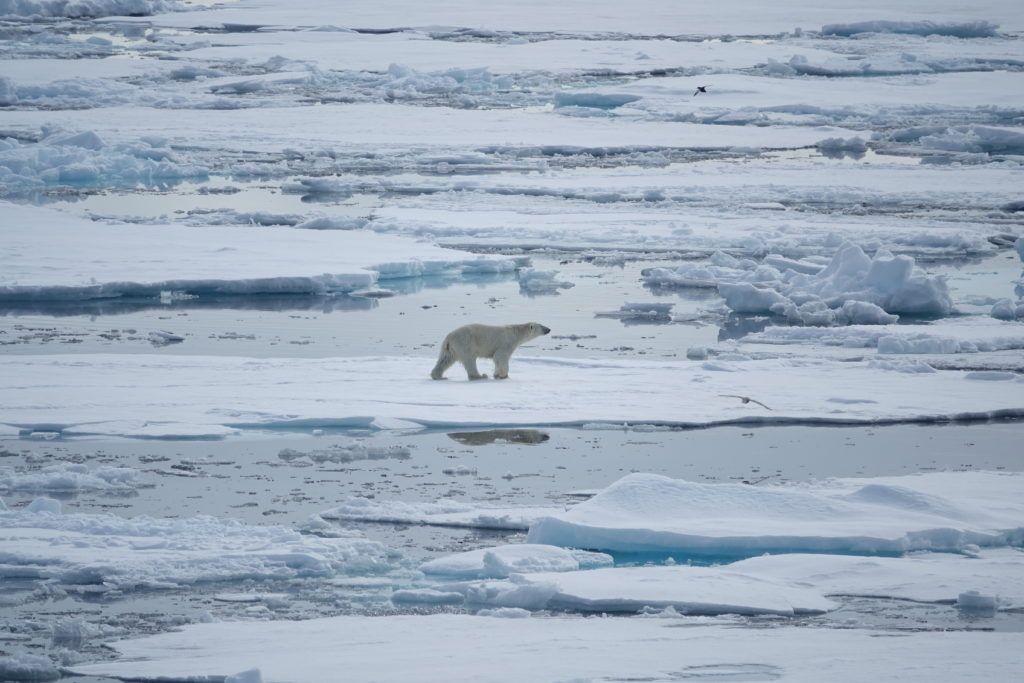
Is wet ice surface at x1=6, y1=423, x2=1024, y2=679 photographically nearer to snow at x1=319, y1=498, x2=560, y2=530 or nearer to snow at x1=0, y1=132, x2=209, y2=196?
snow at x1=319, y1=498, x2=560, y2=530

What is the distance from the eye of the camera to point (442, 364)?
8062 mm

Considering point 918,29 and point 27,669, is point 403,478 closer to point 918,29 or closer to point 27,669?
point 27,669

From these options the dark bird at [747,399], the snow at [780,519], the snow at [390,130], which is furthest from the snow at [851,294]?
the snow at [390,130]

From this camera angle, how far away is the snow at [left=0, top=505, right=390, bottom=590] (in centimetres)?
497

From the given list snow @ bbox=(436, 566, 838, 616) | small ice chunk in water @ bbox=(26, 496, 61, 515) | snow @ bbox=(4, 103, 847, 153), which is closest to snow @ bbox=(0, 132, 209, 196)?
snow @ bbox=(4, 103, 847, 153)

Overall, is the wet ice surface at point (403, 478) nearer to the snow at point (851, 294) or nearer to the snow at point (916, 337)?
the snow at point (916, 337)

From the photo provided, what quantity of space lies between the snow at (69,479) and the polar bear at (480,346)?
7.37 ft

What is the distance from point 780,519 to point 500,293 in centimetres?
582

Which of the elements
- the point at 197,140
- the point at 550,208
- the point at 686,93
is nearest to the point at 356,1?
the point at 686,93

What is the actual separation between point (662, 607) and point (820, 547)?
0.85 metres

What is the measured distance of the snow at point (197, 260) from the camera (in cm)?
1066

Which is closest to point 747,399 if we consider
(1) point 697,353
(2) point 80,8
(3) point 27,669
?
(1) point 697,353

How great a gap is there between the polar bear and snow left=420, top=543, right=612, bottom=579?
290 cm

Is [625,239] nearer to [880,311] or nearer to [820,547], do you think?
[880,311]
